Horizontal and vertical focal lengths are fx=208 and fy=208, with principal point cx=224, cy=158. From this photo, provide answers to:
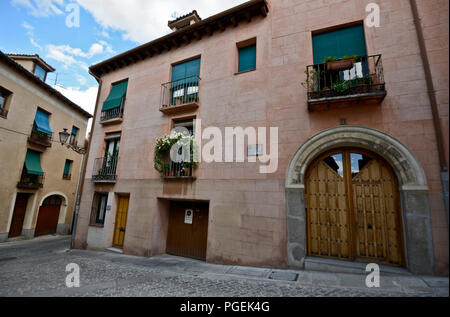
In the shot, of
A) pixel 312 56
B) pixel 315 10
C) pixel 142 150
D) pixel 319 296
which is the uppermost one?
pixel 315 10

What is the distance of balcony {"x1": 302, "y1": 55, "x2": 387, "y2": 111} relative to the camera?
5.25 meters

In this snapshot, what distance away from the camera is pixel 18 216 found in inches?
522

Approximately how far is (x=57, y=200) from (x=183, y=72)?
1501 cm

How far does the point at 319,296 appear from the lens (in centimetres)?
390

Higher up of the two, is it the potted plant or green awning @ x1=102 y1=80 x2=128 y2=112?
green awning @ x1=102 y1=80 x2=128 y2=112

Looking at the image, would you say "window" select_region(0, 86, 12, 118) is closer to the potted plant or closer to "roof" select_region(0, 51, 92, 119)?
"roof" select_region(0, 51, 92, 119)

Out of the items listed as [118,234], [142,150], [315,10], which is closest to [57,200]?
[118,234]

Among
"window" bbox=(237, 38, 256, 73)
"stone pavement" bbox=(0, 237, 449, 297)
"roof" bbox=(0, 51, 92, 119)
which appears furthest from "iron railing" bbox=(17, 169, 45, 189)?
"window" bbox=(237, 38, 256, 73)

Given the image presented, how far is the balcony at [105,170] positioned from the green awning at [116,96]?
2583 mm

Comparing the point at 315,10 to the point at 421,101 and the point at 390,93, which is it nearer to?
the point at 390,93

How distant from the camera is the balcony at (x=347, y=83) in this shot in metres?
5.25

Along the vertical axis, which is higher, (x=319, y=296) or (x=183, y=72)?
(x=183, y=72)

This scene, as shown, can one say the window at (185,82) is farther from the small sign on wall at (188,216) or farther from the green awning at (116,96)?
the small sign on wall at (188,216)

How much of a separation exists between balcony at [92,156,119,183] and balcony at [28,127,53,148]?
22.4 ft
